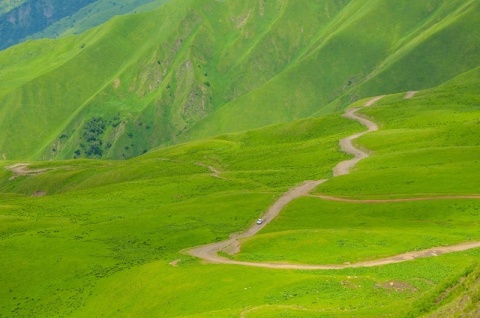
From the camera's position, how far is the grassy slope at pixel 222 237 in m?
54.6

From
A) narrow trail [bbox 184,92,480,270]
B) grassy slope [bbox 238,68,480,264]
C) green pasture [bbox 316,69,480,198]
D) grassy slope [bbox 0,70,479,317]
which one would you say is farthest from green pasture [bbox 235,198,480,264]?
green pasture [bbox 316,69,480,198]

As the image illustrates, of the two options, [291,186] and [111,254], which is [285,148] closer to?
[291,186]

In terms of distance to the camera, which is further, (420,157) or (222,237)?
(420,157)

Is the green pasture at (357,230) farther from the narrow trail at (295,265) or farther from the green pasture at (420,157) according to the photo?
the green pasture at (420,157)

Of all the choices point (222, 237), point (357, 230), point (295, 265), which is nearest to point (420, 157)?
point (357, 230)

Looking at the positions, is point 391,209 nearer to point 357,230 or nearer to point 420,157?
A: point 357,230

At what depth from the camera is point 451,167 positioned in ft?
348

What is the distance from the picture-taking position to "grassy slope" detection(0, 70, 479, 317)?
54.6 metres

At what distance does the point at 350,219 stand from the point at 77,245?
42.3 meters

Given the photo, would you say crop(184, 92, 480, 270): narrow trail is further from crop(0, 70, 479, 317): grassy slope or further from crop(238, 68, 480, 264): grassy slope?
crop(0, 70, 479, 317): grassy slope

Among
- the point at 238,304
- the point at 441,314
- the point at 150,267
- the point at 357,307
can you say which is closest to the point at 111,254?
the point at 150,267

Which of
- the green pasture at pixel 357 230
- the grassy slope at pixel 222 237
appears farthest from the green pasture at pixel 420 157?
the green pasture at pixel 357 230

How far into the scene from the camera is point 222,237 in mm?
88562

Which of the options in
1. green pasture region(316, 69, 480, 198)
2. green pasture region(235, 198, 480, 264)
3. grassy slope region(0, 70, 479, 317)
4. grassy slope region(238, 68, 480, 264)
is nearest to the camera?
grassy slope region(0, 70, 479, 317)
